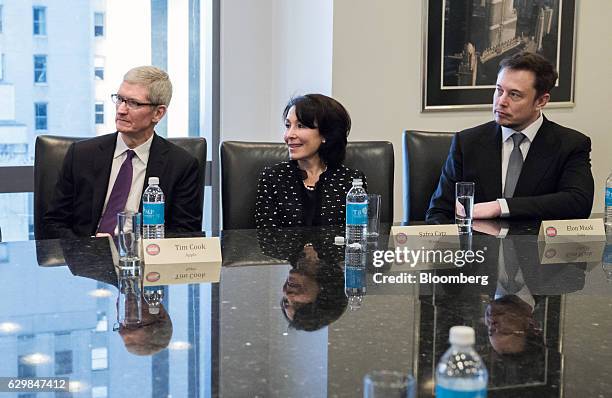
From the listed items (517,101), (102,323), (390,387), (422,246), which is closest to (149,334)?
(102,323)

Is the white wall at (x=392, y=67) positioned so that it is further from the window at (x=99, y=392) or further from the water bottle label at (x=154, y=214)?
the window at (x=99, y=392)

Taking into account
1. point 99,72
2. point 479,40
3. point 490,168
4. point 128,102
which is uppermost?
point 479,40

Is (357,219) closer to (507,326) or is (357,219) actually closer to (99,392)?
(507,326)

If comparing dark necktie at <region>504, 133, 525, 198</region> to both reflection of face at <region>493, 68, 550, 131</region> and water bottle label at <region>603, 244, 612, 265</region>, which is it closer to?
reflection of face at <region>493, 68, 550, 131</region>

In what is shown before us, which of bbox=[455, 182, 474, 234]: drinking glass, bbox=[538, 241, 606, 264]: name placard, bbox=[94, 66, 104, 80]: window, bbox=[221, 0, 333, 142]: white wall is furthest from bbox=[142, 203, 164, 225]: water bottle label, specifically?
bbox=[94, 66, 104, 80]: window

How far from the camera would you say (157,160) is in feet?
10.8

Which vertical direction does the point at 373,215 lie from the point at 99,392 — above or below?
above

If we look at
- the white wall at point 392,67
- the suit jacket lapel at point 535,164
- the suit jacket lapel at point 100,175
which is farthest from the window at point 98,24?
the suit jacket lapel at point 535,164

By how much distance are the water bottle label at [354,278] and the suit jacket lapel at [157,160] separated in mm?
1189

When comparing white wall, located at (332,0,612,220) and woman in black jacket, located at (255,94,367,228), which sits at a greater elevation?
Result: white wall, located at (332,0,612,220)

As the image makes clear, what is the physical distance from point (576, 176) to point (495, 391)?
2.29 meters

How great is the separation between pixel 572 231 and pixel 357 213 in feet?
2.46

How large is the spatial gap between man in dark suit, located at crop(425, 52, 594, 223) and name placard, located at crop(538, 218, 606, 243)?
1.46ft

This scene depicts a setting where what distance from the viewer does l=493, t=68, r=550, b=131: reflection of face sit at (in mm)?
3564
